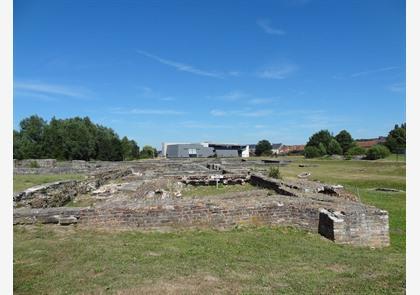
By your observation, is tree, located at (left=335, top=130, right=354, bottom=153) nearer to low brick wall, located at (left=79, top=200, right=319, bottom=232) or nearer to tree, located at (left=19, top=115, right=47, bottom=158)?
tree, located at (left=19, top=115, right=47, bottom=158)

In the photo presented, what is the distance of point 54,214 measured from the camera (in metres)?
6.92

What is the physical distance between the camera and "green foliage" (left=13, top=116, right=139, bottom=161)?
46.6 m

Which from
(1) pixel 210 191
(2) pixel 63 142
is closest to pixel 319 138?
(2) pixel 63 142

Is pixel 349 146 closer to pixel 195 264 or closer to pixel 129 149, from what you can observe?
pixel 129 149

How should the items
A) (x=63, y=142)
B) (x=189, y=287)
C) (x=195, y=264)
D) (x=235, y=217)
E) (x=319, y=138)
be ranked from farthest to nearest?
1. (x=319, y=138)
2. (x=63, y=142)
3. (x=235, y=217)
4. (x=195, y=264)
5. (x=189, y=287)

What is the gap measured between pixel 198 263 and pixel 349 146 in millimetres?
64459

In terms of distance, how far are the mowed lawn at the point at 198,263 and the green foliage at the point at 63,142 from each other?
144 ft

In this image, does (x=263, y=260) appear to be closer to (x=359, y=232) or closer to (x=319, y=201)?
(x=359, y=232)

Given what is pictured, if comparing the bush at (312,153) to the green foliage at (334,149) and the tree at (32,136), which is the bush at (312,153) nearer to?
the green foliage at (334,149)

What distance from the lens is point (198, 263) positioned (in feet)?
15.4

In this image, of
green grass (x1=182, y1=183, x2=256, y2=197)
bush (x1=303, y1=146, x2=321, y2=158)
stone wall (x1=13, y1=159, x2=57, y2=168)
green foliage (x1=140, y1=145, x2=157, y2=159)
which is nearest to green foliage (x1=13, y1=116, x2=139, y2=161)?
stone wall (x1=13, y1=159, x2=57, y2=168)

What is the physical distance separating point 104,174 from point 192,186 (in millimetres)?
5468
